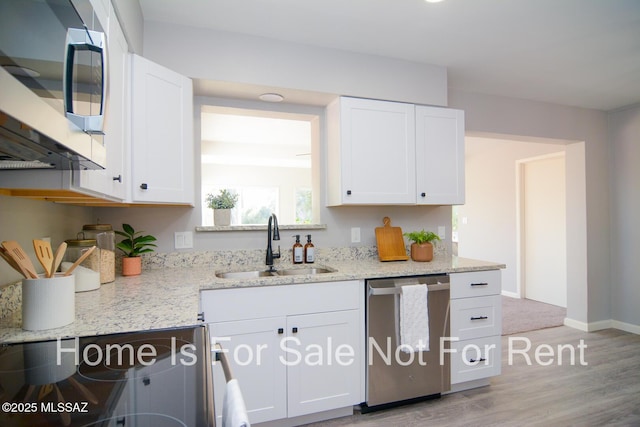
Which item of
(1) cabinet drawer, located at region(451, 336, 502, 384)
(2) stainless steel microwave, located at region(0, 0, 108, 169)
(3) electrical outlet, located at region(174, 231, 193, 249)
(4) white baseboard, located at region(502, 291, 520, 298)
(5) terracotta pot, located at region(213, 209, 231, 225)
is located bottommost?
(4) white baseboard, located at region(502, 291, 520, 298)

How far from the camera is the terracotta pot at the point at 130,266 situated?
6.78 ft

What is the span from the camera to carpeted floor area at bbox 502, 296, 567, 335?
381 centimetres

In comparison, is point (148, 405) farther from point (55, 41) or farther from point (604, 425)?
point (604, 425)

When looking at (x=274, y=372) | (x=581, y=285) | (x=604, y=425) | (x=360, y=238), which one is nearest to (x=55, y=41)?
(x=274, y=372)

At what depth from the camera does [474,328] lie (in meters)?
2.37

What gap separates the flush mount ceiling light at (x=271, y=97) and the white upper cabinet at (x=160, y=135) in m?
0.53

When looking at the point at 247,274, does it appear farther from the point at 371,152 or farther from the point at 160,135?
the point at 371,152

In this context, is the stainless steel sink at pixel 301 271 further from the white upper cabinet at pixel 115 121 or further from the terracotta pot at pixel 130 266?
the white upper cabinet at pixel 115 121

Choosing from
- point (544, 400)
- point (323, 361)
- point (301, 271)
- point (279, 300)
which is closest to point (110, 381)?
point (279, 300)

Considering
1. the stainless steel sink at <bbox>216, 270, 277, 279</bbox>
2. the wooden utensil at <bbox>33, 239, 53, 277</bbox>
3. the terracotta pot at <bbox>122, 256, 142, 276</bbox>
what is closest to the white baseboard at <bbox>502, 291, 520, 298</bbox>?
the stainless steel sink at <bbox>216, 270, 277, 279</bbox>

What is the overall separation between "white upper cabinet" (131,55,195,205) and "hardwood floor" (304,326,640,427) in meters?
1.64

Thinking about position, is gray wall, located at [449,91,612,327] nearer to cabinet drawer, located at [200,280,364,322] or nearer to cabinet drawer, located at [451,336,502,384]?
cabinet drawer, located at [451,336,502,384]

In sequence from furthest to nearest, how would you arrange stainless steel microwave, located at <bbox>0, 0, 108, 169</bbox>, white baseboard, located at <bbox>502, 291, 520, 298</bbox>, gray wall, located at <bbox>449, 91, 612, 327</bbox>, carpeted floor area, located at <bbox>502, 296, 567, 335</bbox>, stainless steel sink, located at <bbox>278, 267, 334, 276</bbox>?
white baseboard, located at <bbox>502, 291, 520, 298</bbox>, carpeted floor area, located at <bbox>502, 296, 567, 335</bbox>, gray wall, located at <bbox>449, 91, 612, 327</bbox>, stainless steel sink, located at <bbox>278, 267, 334, 276</bbox>, stainless steel microwave, located at <bbox>0, 0, 108, 169</bbox>

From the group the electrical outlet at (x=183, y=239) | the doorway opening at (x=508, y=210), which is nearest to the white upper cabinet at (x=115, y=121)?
the electrical outlet at (x=183, y=239)
